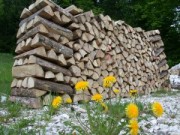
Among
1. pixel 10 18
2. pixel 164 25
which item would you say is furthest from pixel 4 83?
pixel 164 25

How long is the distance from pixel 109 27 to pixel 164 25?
44.0 ft

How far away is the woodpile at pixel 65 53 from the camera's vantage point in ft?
17.5

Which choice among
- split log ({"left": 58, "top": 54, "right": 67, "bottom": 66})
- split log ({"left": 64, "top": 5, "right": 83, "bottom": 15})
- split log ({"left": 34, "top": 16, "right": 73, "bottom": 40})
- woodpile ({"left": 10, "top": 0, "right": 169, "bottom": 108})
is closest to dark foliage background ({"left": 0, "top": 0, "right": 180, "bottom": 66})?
woodpile ({"left": 10, "top": 0, "right": 169, "bottom": 108})

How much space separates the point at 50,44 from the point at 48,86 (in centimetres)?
64

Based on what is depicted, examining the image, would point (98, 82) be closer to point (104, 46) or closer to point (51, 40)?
point (104, 46)

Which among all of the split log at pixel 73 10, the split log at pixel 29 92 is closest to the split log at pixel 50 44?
the split log at pixel 29 92

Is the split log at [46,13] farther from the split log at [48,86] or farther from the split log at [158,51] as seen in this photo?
the split log at [158,51]

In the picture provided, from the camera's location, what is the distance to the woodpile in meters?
5.32

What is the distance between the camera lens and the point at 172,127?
353cm

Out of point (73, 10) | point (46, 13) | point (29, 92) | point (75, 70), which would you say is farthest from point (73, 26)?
point (29, 92)

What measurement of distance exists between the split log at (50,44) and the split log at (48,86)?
0.52 m

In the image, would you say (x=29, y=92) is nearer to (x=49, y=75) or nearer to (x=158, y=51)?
(x=49, y=75)

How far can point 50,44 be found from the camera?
5.49 meters

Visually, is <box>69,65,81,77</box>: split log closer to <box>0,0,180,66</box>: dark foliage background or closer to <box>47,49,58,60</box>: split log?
<box>47,49,58,60</box>: split log
